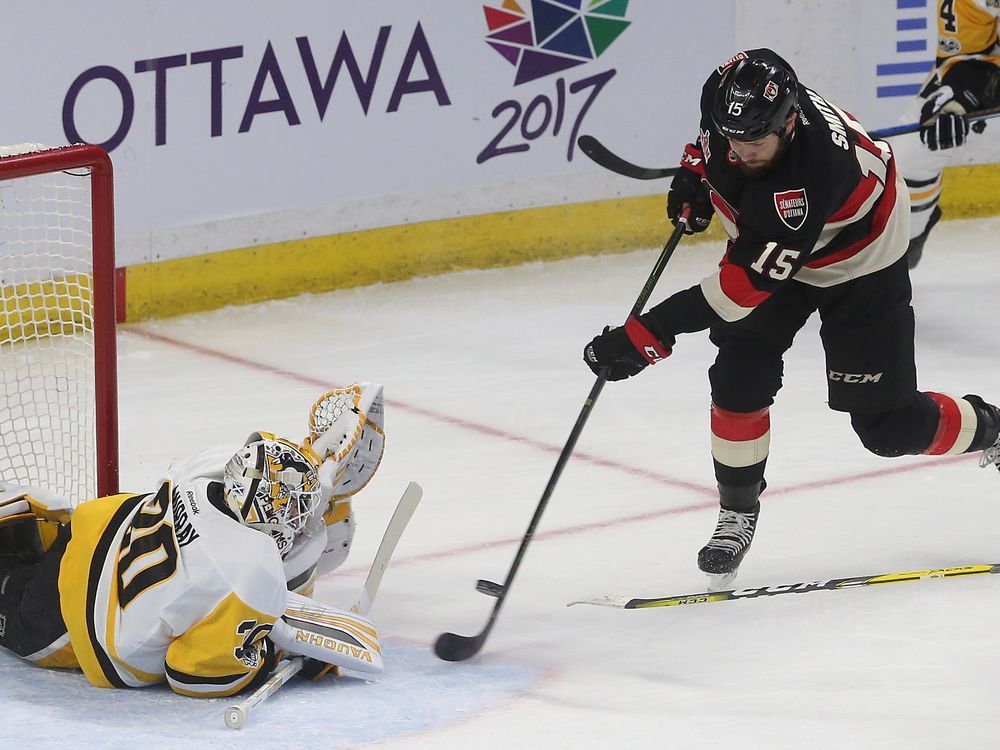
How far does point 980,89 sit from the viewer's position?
5336mm

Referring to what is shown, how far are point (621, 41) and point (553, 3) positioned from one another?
1.06ft

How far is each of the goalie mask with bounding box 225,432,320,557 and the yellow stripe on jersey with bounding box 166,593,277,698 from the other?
0.44 ft

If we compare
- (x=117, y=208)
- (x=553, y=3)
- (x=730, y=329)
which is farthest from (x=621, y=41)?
(x=730, y=329)

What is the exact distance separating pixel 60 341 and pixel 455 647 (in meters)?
1.36

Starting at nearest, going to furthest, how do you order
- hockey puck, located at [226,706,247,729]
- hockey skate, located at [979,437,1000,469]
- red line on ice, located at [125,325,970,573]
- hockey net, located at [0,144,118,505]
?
hockey puck, located at [226,706,247,729]
hockey net, located at [0,144,118,505]
hockey skate, located at [979,437,1000,469]
red line on ice, located at [125,325,970,573]

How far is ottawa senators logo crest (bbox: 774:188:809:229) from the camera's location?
121 inches

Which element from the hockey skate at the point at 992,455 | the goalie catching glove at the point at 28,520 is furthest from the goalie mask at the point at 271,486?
the hockey skate at the point at 992,455

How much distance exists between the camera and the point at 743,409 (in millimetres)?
3494

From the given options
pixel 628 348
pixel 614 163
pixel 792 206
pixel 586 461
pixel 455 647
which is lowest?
pixel 586 461

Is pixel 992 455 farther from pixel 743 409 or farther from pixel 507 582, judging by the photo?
pixel 507 582

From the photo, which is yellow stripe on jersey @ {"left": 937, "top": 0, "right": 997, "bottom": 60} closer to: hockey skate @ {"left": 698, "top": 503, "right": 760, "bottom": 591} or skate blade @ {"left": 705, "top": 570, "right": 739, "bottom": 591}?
hockey skate @ {"left": 698, "top": 503, "right": 760, "bottom": 591}

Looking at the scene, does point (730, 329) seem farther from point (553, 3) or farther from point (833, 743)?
point (553, 3)

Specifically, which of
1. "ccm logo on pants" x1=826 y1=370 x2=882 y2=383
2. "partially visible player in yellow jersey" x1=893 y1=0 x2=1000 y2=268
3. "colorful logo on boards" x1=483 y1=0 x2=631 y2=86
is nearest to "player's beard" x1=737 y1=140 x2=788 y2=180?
"ccm logo on pants" x1=826 y1=370 x2=882 y2=383

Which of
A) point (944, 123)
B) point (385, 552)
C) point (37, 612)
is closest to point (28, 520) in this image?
point (37, 612)
